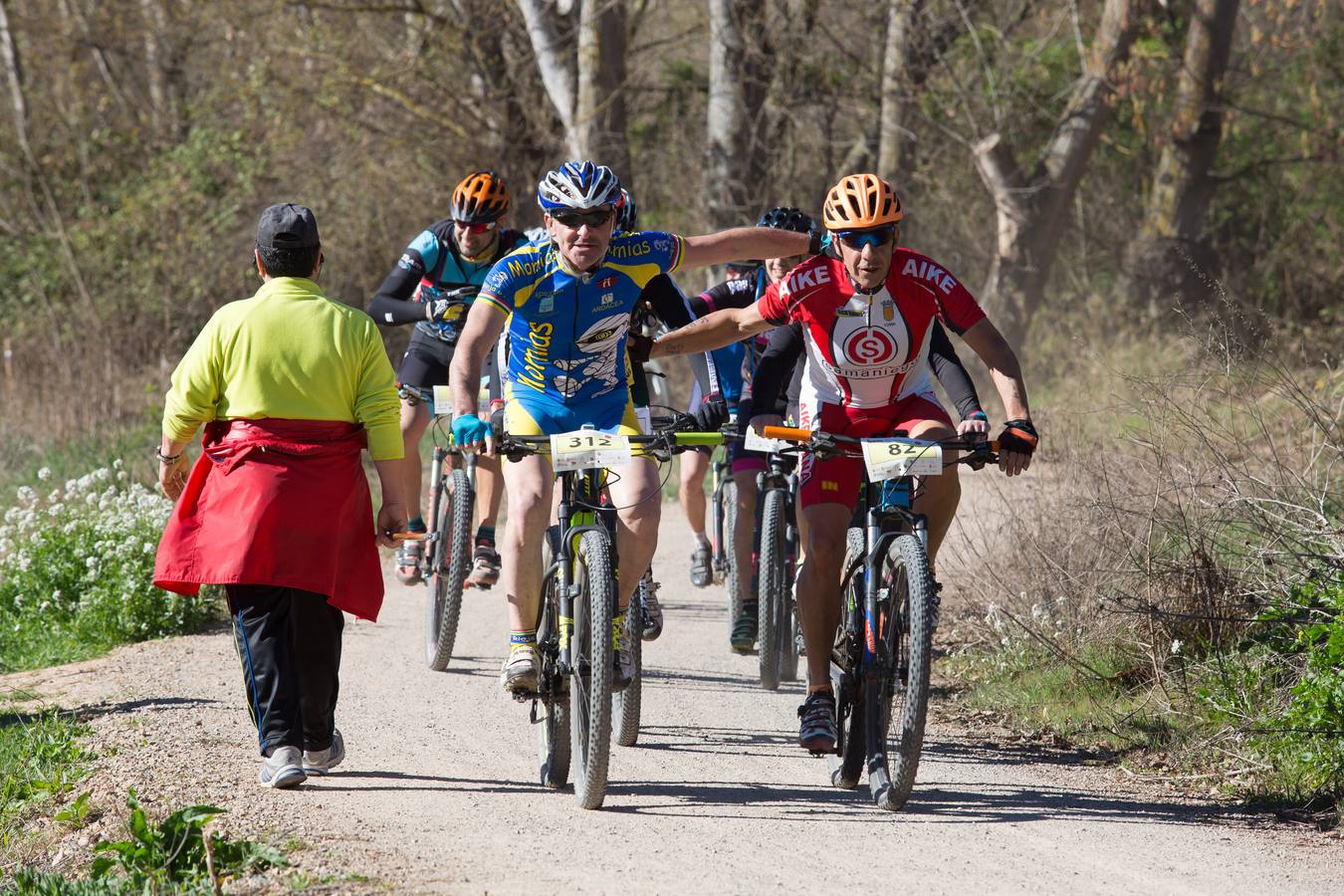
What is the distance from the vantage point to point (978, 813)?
5.50 m

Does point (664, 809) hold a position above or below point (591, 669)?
below

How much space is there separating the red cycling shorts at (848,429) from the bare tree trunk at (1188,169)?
13426 millimetres

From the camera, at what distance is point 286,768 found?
540 cm

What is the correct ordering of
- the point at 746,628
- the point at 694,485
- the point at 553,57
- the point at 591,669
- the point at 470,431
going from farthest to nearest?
the point at 553,57, the point at 694,485, the point at 746,628, the point at 591,669, the point at 470,431

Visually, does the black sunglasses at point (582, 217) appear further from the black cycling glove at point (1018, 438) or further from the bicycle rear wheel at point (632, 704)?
the black cycling glove at point (1018, 438)

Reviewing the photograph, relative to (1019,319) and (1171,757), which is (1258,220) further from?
(1171,757)

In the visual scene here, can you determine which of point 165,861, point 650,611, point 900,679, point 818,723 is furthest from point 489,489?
point 165,861

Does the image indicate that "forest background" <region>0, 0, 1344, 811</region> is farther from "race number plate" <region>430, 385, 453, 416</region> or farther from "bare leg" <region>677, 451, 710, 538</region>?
"race number plate" <region>430, 385, 453, 416</region>

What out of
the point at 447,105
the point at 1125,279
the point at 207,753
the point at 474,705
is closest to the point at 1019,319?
the point at 1125,279

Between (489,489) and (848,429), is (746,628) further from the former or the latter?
(848,429)

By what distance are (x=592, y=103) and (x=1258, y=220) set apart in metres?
9.60

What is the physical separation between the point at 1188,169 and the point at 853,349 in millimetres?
14655

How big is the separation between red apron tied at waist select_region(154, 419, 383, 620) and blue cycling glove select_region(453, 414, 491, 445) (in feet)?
1.52

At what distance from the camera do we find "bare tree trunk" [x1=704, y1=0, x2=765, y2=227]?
17.2 metres
